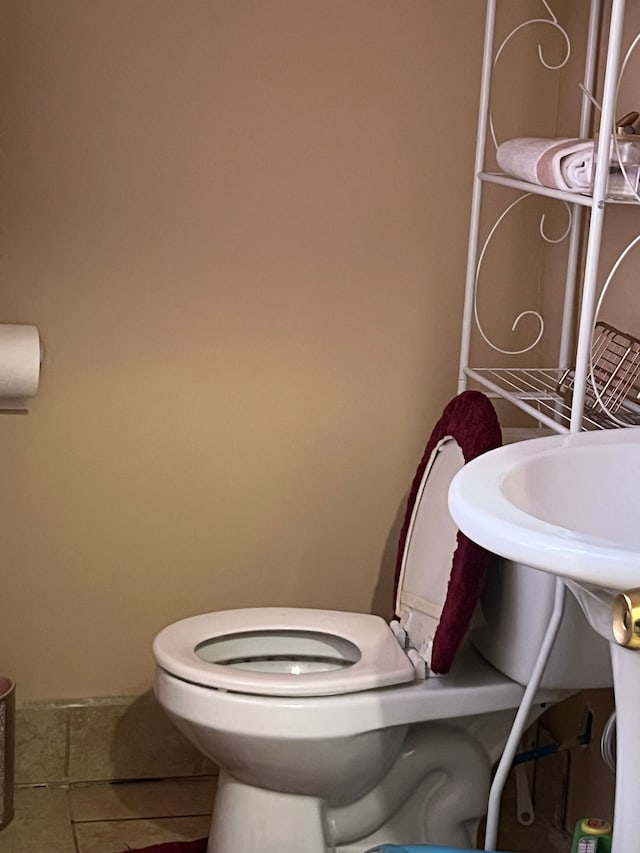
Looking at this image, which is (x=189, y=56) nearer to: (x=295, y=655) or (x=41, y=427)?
(x=41, y=427)

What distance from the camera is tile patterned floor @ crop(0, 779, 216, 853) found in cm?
222

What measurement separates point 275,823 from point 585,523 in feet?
2.83

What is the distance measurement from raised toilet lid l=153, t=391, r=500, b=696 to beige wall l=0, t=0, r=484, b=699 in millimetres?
277

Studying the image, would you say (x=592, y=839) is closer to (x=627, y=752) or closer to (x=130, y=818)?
(x=627, y=752)

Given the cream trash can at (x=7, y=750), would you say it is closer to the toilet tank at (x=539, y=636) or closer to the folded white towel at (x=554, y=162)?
the toilet tank at (x=539, y=636)

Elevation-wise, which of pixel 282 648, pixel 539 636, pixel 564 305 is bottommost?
pixel 282 648

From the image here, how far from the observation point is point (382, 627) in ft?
6.95

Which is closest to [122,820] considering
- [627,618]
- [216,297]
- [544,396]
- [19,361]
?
[19,361]

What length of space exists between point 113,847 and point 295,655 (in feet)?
1.59

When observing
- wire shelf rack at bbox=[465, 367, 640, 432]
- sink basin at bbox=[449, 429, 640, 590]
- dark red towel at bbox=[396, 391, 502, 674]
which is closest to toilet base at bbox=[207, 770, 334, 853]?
dark red towel at bbox=[396, 391, 502, 674]

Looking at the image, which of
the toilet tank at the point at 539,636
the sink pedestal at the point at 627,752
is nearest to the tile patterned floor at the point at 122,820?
the toilet tank at the point at 539,636

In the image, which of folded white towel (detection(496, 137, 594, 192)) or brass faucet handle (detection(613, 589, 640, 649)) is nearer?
brass faucet handle (detection(613, 589, 640, 649))

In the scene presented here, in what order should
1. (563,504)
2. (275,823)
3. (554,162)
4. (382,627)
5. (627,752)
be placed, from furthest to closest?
(382,627), (275,823), (554,162), (563,504), (627,752)

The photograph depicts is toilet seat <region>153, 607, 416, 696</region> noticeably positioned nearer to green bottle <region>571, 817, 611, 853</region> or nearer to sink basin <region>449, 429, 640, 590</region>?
green bottle <region>571, 817, 611, 853</region>
